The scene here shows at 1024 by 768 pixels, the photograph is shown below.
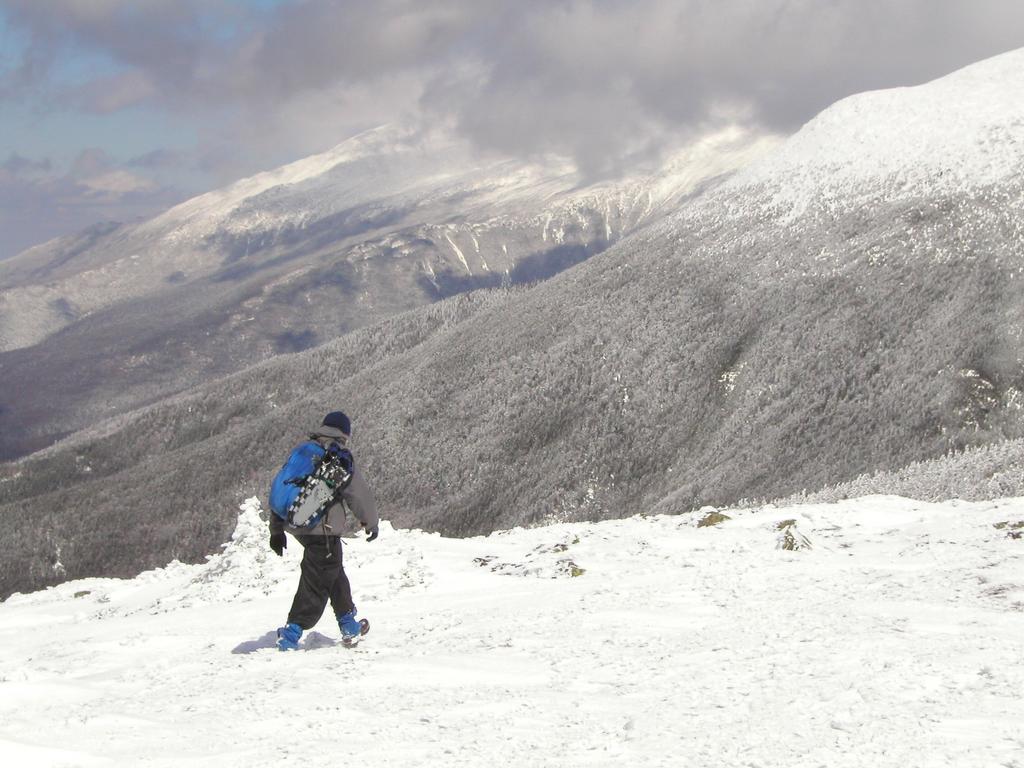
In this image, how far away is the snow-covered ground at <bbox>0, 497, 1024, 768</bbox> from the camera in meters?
7.73

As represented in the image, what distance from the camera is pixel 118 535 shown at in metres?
146

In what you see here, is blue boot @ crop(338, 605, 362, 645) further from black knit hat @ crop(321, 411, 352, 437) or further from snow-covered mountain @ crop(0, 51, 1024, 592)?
snow-covered mountain @ crop(0, 51, 1024, 592)

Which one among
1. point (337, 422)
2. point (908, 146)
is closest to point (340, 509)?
point (337, 422)

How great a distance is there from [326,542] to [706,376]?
106 metres

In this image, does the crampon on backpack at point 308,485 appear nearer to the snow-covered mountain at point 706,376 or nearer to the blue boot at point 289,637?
the blue boot at point 289,637

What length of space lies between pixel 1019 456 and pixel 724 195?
412ft

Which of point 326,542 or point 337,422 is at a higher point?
point 337,422

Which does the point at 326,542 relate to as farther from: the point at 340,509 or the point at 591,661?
the point at 591,661

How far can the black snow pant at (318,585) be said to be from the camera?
12.6 metres

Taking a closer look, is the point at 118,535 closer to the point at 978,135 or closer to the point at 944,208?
the point at 944,208

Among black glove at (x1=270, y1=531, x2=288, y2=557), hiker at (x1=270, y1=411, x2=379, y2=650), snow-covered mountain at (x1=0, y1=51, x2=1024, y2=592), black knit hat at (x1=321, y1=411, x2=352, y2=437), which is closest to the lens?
hiker at (x1=270, y1=411, x2=379, y2=650)

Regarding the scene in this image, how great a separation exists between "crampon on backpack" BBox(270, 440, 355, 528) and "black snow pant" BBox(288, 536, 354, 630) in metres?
0.37

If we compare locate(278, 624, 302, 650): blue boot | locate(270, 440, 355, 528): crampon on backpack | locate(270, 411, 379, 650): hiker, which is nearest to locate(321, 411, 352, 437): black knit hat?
locate(270, 411, 379, 650): hiker

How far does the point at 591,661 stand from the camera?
10.6 meters
